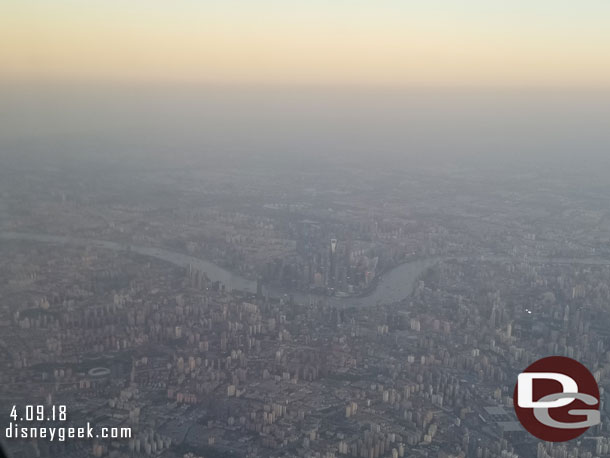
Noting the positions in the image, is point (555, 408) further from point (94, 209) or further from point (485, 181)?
point (485, 181)

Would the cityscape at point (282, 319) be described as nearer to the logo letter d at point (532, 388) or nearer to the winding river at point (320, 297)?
the winding river at point (320, 297)

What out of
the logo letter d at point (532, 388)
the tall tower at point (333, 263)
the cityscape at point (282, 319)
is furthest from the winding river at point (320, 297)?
the logo letter d at point (532, 388)

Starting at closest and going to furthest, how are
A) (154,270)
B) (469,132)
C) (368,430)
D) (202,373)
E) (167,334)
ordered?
(368,430) → (202,373) → (167,334) → (154,270) → (469,132)

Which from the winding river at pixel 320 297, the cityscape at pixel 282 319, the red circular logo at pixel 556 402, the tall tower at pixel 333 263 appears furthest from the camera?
the tall tower at pixel 333 263

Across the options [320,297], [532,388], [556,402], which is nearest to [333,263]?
[320,297]

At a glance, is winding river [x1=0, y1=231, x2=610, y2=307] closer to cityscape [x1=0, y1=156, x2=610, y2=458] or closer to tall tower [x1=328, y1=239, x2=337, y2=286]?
cityscape [x1=0, y1=156, x2=610, y2=458]

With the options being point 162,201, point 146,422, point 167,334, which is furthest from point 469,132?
point 146,422
